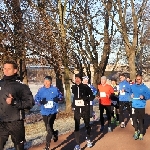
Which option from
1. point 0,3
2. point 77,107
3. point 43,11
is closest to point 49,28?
point 43,11

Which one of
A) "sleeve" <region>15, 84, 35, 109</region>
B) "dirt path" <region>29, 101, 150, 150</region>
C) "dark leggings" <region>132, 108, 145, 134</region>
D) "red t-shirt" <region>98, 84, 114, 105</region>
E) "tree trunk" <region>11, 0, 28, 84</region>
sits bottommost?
"dirt path" <region>29, 101, 150, 150</region>

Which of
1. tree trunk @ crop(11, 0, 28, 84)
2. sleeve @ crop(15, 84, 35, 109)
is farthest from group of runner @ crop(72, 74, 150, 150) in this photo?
tree trunk @ crop(11, 0, 28, 84)

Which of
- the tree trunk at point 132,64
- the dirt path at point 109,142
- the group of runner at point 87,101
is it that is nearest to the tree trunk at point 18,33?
the group of runner at point 87,101

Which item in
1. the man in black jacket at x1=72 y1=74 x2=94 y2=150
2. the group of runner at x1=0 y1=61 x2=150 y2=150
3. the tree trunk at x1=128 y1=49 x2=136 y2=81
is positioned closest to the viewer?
the group of runner at x1=0 y1=61 x2=150 y2=150

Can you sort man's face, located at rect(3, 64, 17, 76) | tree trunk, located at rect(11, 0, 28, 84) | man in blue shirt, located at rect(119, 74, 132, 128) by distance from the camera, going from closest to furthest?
man's face, located at rect(3, 64, 17, 76) → man in blue shirt, located at rect(119, 74, 132, 128) → tree trunk, located at rect(11, 0, 28, 84)

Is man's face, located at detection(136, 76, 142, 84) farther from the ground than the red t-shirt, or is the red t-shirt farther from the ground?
man's face, located at detection(136, 76, 142, 84)

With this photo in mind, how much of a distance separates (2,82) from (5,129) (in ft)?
2.35

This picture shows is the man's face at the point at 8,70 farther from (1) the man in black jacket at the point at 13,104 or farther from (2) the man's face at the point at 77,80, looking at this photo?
(2) the man's face at the point at 77,80

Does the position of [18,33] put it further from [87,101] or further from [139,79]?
[87,101]

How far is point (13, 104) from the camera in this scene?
19.0ft

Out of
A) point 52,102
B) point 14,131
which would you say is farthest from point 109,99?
point 14,131

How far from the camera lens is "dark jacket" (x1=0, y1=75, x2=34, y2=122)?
5.86 m

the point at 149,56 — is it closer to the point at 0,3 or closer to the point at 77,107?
the point at 0,3

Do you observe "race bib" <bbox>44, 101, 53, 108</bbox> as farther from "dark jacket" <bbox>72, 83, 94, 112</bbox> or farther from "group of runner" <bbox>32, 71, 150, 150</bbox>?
"dark jacket" <bbox>72, 83, 94, 112</bbox>
